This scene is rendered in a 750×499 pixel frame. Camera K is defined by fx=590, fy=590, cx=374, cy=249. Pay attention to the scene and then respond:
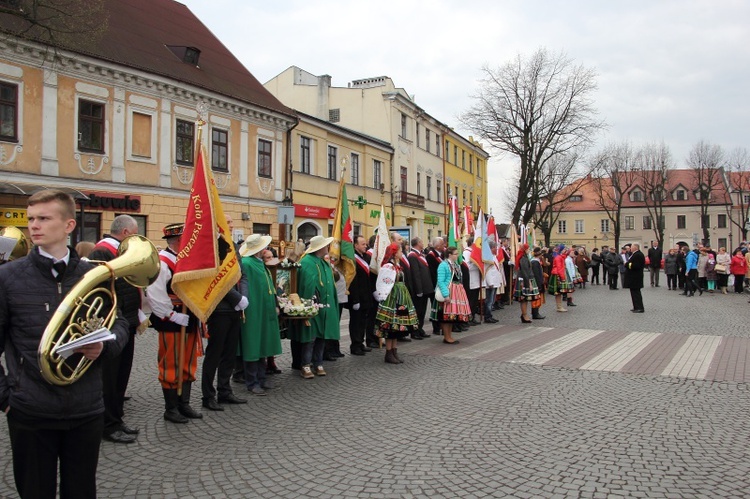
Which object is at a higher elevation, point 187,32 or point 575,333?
point 187,32

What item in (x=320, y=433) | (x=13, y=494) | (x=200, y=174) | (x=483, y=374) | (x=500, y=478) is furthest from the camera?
(x=483, y=374)

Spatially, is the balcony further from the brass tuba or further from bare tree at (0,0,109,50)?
the brass tuba

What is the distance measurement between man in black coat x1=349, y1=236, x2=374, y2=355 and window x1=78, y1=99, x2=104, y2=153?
1396 cm

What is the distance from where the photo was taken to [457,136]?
5197 centimetres

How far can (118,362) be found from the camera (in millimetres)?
5578

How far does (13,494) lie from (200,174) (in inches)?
142

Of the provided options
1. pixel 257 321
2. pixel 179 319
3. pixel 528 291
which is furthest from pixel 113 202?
pixel 179 319

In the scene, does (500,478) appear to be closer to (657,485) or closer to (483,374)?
(657,485)

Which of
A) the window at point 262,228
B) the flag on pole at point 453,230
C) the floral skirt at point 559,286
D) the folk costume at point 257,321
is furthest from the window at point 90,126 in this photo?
the floral skirt at point 559,286

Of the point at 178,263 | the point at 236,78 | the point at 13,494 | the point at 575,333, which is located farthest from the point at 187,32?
the point at 13,494

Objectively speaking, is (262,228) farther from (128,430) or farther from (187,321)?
(128,430)

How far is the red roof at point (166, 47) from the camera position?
830 inches

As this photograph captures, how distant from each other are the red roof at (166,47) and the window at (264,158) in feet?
5.54

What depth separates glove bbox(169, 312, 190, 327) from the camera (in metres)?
5.79
